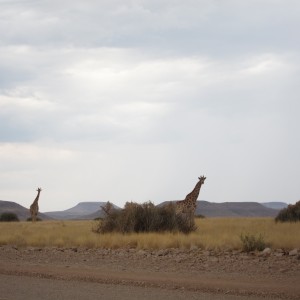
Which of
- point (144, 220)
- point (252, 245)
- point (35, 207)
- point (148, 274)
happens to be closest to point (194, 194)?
point (144, 220)

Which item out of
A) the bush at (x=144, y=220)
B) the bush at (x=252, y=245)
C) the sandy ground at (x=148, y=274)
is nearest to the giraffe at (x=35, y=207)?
the bush at (x=144, y=220)

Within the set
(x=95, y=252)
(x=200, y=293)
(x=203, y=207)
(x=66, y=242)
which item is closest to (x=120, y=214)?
(x=66, y=242)

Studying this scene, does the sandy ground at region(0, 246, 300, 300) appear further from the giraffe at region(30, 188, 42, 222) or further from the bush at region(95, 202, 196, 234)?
the giraffe at region(30, 188, 42, 222)

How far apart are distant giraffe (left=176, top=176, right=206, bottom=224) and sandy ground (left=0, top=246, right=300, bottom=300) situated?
839cm

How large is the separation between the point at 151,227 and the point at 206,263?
9410mm

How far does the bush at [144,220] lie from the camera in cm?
2414

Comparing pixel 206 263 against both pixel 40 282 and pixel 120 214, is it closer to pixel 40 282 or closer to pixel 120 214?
pixel 40 282

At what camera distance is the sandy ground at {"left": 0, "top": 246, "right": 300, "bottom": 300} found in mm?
10406

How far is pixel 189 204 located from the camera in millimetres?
27844

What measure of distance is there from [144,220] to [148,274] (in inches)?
446

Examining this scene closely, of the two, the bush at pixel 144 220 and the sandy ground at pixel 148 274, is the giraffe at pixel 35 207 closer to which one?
the bush at pixel 144 220

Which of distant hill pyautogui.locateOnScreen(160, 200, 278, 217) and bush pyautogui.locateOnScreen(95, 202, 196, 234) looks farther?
distant hill pyautogui.locateOnScreen(160, 200, 278, 217)

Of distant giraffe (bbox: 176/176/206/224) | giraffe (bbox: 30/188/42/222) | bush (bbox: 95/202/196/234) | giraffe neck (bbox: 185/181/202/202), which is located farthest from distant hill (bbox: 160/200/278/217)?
bush (bbox: 95/202/196/234)

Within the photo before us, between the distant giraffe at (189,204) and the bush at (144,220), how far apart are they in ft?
3.17
